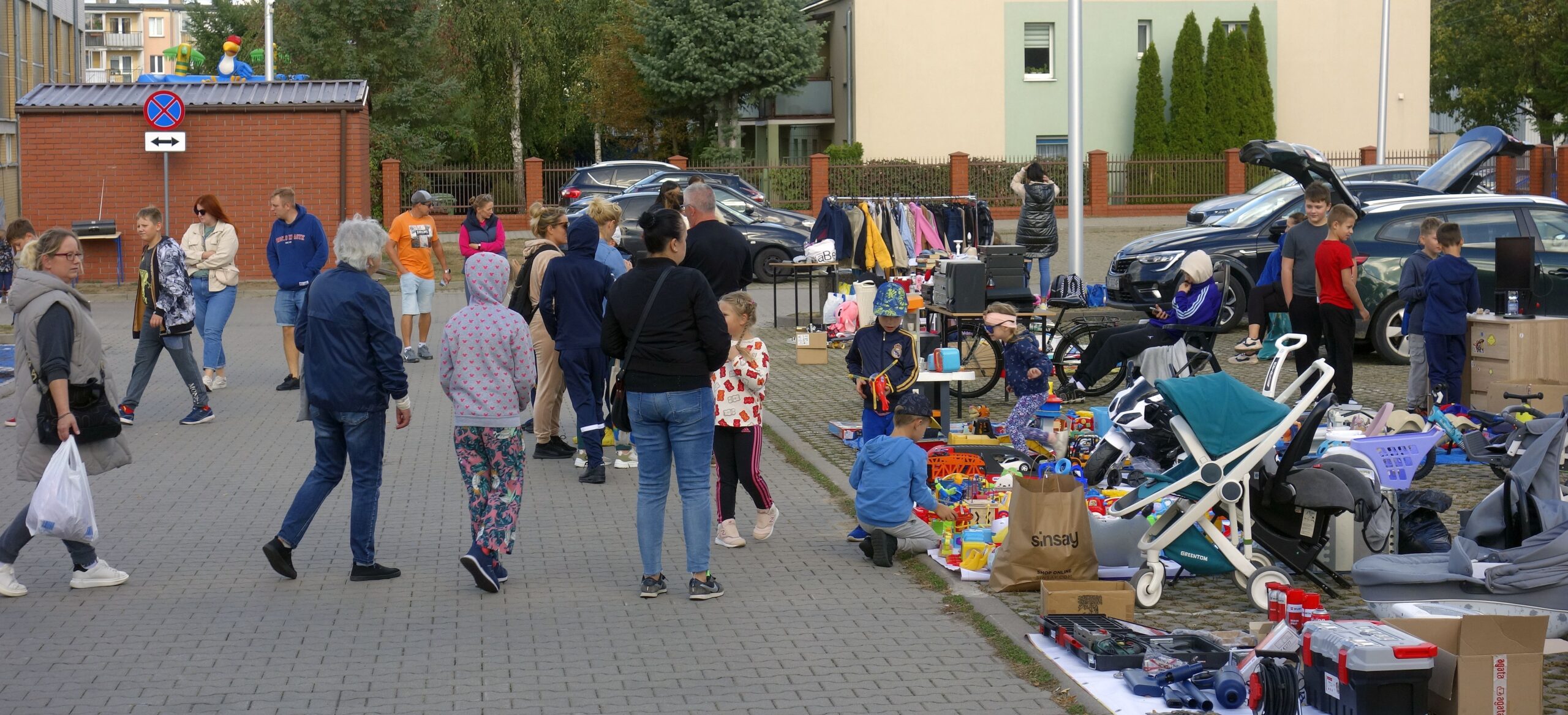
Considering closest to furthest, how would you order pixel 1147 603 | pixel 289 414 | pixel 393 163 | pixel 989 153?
pixel 1147 603 < pixel 289 414 < pixel 393 163 < pixel 989 153

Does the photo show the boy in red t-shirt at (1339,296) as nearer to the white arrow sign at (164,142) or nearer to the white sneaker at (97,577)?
the white sneaker at (97,577)

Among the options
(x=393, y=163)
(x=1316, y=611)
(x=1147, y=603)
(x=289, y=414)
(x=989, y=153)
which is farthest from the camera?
(x=989, y=153)

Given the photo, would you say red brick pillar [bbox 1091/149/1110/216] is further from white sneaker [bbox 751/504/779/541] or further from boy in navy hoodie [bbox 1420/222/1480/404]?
white sneaker [bbox 751/504/779/541]

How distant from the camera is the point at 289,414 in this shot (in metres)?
13.0

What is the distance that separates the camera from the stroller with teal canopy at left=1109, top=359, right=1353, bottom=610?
268 inches

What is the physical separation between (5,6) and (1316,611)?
46.9 meters

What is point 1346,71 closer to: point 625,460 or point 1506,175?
point 1506,175

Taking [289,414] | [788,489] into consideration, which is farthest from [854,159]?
[788,489]

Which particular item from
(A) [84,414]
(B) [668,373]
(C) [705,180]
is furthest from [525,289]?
(C) [705,180]

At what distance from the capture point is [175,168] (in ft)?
83.4

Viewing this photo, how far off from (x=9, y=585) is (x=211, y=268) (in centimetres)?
706

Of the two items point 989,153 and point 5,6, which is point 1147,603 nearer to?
point 989,153

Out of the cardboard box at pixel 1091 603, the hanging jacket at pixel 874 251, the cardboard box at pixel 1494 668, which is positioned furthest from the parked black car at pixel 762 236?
the cardboard box at pixel 1494 668

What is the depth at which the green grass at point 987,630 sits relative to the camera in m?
5.62
